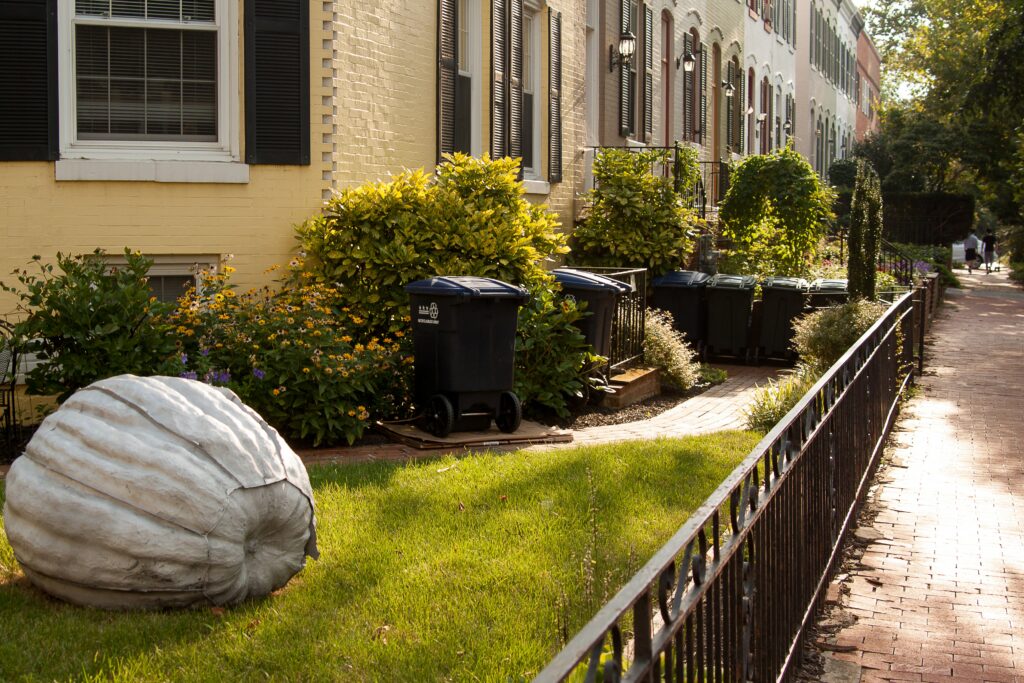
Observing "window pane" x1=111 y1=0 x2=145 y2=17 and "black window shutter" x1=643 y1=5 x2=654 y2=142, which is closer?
"window pane" x1=111 y1=0 x2=145 y2=17

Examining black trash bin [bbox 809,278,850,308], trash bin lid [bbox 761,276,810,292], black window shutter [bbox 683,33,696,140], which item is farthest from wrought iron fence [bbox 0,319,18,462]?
black window shutter [bbox 683,33,696,140]

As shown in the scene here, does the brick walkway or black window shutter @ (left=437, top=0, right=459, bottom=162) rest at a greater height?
black window shutter @ (left=437, top=0, right=459, bottom=162)

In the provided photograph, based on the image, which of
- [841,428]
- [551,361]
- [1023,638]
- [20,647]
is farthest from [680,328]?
[20,647]

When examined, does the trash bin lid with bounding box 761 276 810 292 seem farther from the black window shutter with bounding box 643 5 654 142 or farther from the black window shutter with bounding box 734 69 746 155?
the black window shutter with bounding box 734 69 746 155

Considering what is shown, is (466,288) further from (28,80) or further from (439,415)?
(28,80)

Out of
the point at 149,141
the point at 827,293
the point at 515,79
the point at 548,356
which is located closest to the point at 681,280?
the point at 827,293

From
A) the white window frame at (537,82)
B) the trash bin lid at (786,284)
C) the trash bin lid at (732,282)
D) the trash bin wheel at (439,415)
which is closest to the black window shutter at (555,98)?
the white window frame at (537,82)

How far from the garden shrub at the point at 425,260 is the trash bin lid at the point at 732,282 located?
5.06 m

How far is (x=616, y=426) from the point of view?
1010cm

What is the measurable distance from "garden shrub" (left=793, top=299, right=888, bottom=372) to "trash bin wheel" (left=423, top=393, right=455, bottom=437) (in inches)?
183

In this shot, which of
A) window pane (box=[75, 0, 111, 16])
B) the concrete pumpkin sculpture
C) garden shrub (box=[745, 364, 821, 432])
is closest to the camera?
the concrete pumpkin sculpture

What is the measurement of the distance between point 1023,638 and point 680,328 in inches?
405

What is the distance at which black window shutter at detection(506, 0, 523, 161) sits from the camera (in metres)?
13.6

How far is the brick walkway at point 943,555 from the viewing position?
16.5 ft
